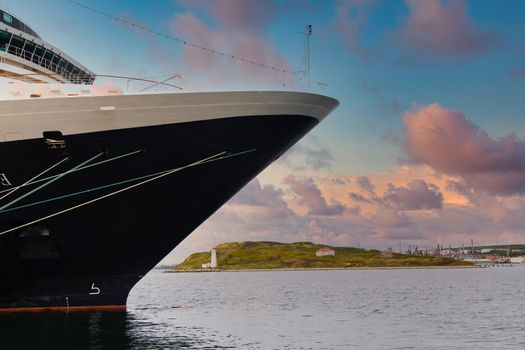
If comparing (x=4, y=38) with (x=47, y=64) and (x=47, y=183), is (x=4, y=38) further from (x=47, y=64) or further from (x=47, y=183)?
(x=47, y=183)

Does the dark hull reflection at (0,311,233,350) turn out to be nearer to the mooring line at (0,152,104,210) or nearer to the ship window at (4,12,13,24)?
the mooring line at (0,152,104,210)

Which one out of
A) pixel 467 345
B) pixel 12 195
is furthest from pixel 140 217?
pixel 467 345

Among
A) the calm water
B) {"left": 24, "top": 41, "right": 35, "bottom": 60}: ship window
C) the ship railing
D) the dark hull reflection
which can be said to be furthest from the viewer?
{"left": 24, "top": 41, "right": 35, "bottom": 60}: ship window

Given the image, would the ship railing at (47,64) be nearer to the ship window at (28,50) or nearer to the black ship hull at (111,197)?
the ship window at (28,50)

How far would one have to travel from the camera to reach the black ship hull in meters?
25.6

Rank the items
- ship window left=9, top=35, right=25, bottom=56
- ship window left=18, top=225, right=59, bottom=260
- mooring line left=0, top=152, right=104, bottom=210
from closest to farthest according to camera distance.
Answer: mooring line left=0, top=152, right=104, bottom=210, ship window left=18, top=225, right=59, bottom=260, ship window left=9, top=35, right=25, bottom=56

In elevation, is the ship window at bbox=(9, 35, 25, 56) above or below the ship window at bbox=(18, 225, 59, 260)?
above

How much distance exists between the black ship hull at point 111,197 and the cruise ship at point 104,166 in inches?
1.9

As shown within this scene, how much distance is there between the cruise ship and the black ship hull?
5 cm

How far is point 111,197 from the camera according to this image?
91.1ft

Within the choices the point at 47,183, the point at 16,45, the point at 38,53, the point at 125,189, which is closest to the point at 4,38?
the point at 16,45

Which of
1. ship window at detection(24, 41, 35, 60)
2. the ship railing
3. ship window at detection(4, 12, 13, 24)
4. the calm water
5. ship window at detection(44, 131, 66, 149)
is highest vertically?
ship window at detection(4, 12, 13, 24)

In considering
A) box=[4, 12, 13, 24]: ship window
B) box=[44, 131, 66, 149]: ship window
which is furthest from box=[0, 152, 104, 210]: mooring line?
box=[4, 12, 13, 24]: ship window

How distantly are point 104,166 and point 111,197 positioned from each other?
2.00 metres
